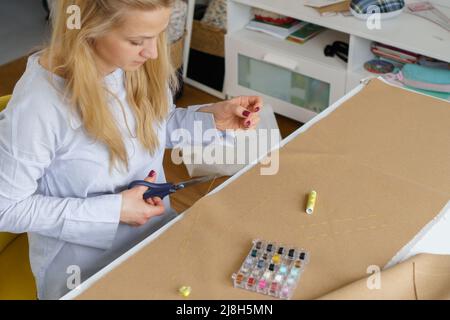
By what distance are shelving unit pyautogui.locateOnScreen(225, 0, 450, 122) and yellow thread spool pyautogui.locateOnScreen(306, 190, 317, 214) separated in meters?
1.22

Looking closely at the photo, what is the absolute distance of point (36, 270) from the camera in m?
1.27

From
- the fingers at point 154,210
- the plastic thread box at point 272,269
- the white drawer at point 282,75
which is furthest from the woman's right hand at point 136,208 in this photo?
the white drawer at point 282,75

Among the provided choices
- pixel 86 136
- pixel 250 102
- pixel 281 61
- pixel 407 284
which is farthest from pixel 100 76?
pixel 281 61

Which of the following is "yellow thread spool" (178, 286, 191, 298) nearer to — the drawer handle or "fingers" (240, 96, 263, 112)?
"fingers" (240, 96, 263, 112)

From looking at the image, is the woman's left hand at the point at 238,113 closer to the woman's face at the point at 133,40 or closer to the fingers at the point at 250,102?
the fingers at the point at 250,102

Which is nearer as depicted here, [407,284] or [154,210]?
[407,284]

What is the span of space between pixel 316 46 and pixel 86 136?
5.52 feet

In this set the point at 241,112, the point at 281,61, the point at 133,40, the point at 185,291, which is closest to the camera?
the point at 185,291

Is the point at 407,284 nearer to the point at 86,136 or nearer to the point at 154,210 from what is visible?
the point at 154,210

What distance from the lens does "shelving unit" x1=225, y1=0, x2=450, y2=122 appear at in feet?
7.38

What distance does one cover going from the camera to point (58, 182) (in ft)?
3.87

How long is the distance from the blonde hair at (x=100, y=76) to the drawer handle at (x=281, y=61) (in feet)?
4.44

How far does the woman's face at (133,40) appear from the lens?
103 cm

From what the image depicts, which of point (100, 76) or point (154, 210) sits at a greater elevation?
point (100, 76)
